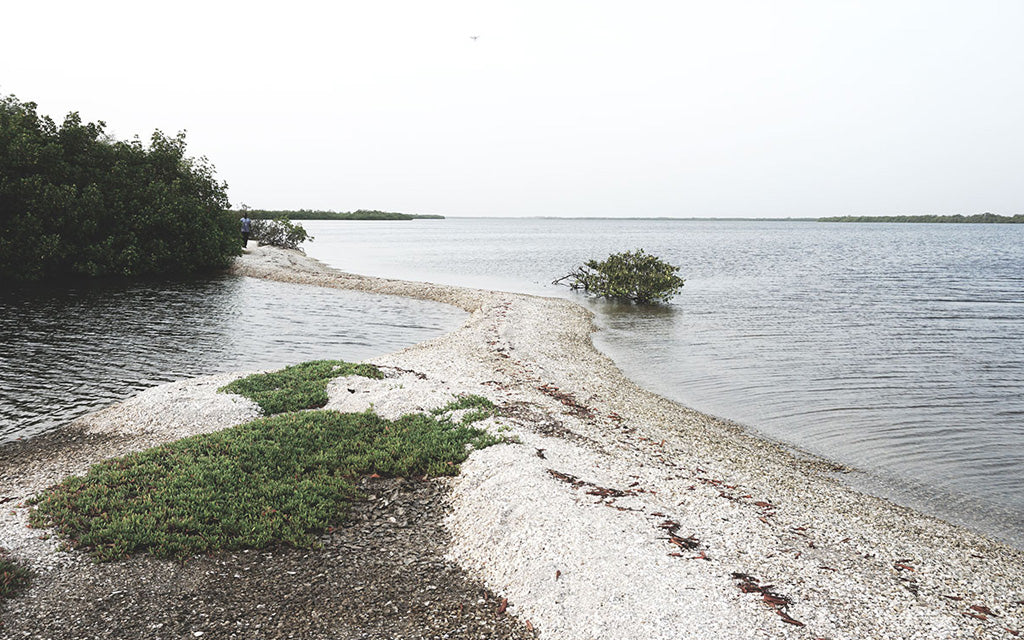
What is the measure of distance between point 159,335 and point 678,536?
23.3 meters

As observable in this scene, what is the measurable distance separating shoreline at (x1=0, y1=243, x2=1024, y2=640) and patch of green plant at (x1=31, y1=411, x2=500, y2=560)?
0.73 metres

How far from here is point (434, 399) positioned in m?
13.8

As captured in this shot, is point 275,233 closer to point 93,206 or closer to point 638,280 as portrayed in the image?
point 93,206

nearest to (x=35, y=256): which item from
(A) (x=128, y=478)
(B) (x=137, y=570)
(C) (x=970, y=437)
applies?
(A) (x=128, y=478)

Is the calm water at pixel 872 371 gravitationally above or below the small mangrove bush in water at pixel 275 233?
below

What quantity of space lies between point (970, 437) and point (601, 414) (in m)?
8.49

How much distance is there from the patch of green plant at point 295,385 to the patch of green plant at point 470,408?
10.3 feet

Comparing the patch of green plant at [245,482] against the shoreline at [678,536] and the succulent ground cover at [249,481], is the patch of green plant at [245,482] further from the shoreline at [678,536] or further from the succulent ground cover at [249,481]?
the shoreline at [678,536]

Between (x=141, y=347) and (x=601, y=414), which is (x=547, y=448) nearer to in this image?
(x=601, y=414)

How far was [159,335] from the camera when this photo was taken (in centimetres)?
2436

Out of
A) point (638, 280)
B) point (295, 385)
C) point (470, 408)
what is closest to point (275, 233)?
point (638, 280)

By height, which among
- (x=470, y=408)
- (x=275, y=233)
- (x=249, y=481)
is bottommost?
(x=249, y=481)

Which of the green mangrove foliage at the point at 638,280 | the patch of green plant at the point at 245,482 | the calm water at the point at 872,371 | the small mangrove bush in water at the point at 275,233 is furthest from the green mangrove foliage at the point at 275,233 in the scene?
the patch of green plant at the point at 245,482

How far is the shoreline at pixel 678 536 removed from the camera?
21.9ft
